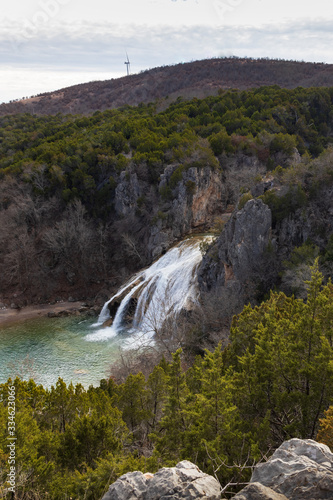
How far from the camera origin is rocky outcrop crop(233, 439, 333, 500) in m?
4.60

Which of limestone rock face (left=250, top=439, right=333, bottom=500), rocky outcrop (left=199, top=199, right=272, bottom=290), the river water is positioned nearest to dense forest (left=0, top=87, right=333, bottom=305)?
the river water

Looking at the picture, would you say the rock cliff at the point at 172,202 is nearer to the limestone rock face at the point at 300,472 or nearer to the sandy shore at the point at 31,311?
the sandy shore at the point at 31,311

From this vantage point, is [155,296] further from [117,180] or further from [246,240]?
[117,180]

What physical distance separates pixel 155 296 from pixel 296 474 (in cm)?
1966

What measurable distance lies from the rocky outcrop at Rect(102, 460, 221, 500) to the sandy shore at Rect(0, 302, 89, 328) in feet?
84.0

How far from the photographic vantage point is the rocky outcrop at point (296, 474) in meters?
4.60

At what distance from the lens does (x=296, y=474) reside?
15.8ft

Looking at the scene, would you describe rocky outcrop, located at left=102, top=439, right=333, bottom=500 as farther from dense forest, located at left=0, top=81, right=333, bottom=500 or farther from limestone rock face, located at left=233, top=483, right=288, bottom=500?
dense forest, located at left=0, top=81, right=333, bottom=500

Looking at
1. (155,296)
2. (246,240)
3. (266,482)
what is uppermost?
(246,240)

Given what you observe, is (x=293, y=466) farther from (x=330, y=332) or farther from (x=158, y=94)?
(x=158, y=94)

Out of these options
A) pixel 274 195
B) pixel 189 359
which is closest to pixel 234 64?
pixel 274 195

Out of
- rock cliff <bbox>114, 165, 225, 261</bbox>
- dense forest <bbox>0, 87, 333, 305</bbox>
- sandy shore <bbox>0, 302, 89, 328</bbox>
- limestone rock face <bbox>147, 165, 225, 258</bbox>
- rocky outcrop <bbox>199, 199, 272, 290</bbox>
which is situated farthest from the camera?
dense forest <bbox>0, 87, 333, 305</bbox>

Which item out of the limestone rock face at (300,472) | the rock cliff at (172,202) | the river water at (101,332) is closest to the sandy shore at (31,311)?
the river water at (101,332)

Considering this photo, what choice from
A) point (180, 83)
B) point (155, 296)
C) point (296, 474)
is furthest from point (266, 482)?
point (180, 83)
